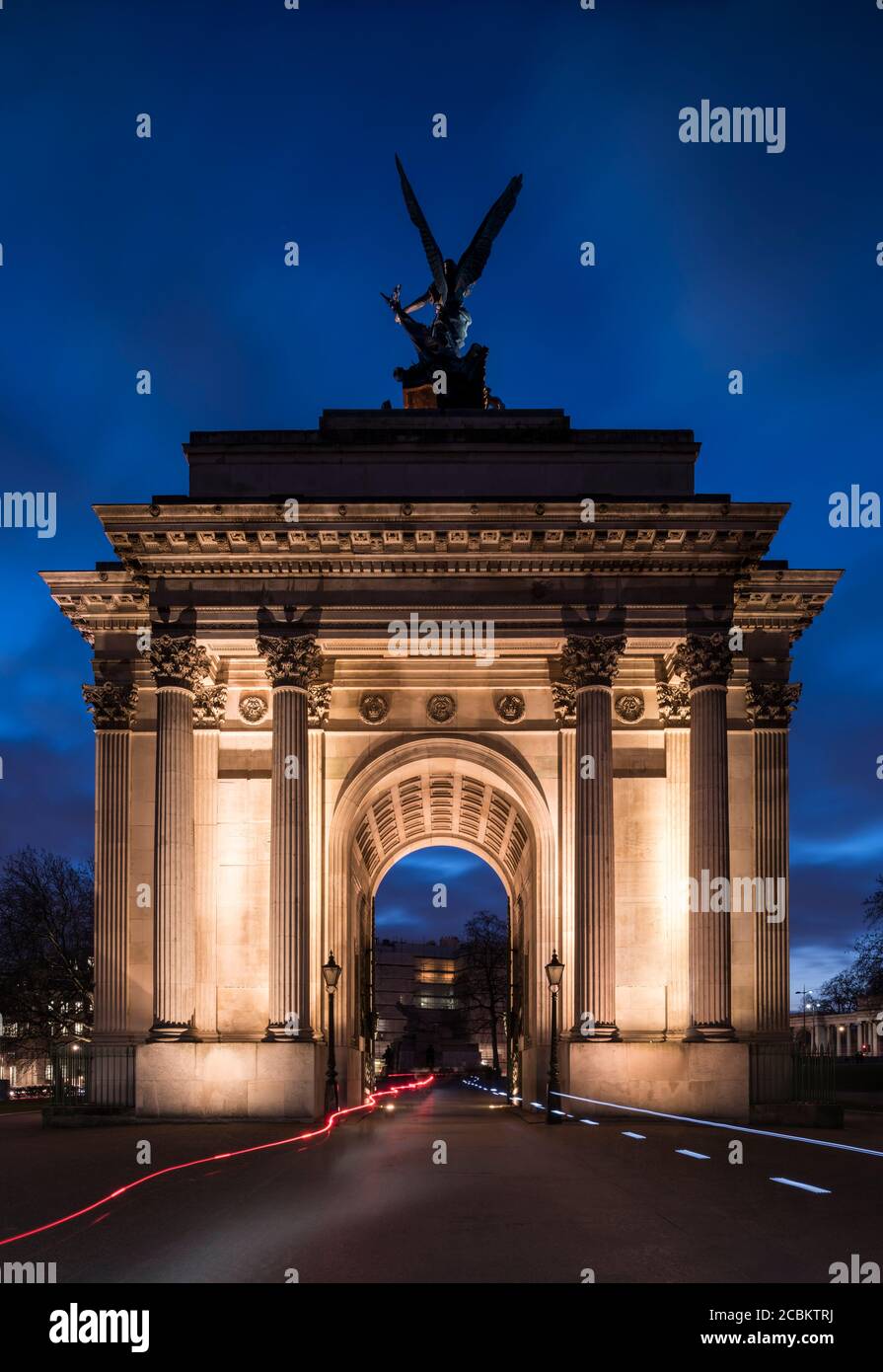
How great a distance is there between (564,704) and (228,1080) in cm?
1302

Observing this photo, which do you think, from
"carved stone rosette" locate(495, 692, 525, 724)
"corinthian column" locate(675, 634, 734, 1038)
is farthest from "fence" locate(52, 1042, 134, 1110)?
"corinthian column" locate(675, 634, 734, 1038)

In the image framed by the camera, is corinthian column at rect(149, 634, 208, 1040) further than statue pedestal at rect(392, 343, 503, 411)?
No

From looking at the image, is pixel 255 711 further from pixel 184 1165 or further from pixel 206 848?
pixel 184 1165

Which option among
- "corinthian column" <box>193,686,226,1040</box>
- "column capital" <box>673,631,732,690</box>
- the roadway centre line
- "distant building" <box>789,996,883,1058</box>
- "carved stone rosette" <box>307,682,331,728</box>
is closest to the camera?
the roadway centre line

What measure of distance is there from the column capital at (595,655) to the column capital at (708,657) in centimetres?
178

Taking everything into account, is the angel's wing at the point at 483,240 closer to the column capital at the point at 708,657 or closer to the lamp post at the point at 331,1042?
the column capital at the point at 708,657

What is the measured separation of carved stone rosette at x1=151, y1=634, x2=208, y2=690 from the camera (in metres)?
37.5

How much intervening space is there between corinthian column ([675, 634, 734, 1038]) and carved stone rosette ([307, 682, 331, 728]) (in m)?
9.51

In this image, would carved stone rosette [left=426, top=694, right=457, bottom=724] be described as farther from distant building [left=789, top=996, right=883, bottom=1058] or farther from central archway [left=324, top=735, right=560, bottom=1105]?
distant building [left=789, top=996, right=883, bottom=1058]

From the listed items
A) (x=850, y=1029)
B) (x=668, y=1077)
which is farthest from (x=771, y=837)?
(x=850, y=1029)

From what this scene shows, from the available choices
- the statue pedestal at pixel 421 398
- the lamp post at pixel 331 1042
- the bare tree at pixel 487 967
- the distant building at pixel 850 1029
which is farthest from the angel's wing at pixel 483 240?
the distant building at pixel 850 1029

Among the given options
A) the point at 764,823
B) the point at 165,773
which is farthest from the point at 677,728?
the point at 165,773
